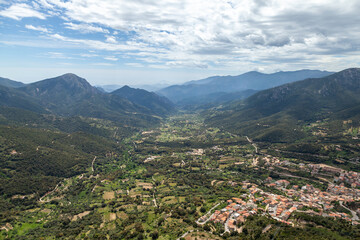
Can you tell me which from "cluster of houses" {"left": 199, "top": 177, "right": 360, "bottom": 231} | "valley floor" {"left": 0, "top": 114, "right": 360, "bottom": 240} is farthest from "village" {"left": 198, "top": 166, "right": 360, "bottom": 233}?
"valley floor" {"left": 0, "top": 114, "right": 360, "bottom": 240}

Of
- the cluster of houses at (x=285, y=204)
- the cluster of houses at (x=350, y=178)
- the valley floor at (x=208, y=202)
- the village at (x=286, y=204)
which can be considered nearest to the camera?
the valley floor at (x=208, y=202)

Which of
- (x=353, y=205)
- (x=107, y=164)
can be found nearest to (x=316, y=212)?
(x=353, y=205)

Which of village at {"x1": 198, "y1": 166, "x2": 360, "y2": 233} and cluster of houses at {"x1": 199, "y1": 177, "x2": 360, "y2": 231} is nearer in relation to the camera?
village at {"x1": 198, "y1": 166, "x2": 360, "y2": 233}

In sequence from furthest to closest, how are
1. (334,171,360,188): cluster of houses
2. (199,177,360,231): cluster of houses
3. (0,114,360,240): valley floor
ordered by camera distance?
(334,171,360,188): cluster of houses, (199,177,360,231): cluster of houses, (0,114,360,240): valley floor

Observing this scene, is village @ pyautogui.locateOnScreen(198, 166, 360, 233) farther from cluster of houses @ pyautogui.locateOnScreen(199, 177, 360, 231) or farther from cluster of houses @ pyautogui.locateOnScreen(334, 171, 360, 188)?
cluster of houses @ pyautogui.locateOnScreen(334, 171, 360, 188)

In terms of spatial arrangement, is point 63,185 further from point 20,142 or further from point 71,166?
Result: point 20,142

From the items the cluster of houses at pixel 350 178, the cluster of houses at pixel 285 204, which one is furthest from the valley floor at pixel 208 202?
the cluster of houses at pixel 285 204

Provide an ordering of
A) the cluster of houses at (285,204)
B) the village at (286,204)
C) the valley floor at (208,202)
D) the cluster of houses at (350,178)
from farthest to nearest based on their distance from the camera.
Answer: the cluster of houses at (350,178) → the cluster of houses at (285,204) → the village at (286,204) → the valley floor at (208,202)

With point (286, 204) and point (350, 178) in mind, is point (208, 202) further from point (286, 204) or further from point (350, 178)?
point (350, 178)

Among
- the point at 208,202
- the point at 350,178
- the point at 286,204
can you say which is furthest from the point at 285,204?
the point at 350,178

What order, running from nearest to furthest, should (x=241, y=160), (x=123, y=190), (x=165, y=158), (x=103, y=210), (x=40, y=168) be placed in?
1. (x=103, y=210)
2. (x=123, y=190)
3. (x=40, y=168)
4. (x=241, y=160)
5. (x=165, y=158)

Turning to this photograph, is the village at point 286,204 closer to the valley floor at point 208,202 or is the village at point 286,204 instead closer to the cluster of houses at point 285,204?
the cluster of houses at point 285,204
